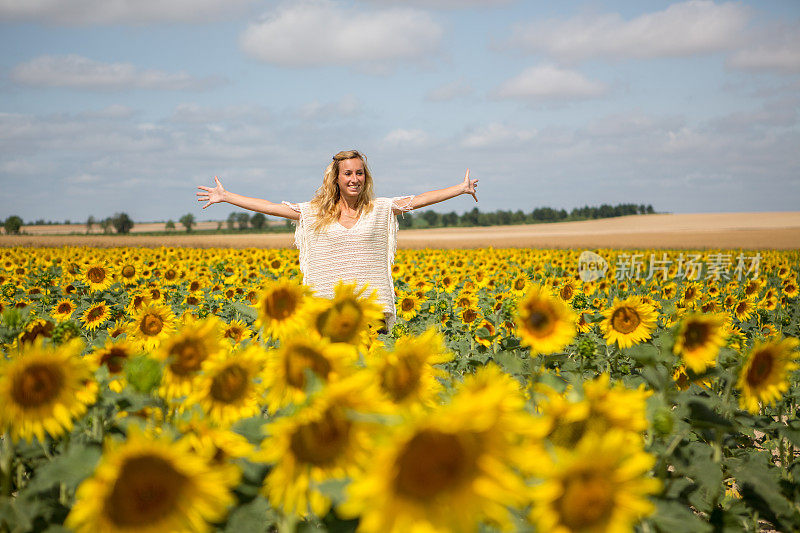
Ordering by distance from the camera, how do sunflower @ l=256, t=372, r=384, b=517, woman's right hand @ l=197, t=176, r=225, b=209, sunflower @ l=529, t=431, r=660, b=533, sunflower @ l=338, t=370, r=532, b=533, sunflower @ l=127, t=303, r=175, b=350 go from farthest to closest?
woman's right hand @ l=197, t=176, r=225, b=209 → sunflower @ l=127, t=303, r=175, b=350 → sunflower @ l=256, t=372, r=384, b=517 → sunflower @ l=529, t=431, r=660, b=533 → sunflower @ l=338, t=370, r=532, b=533

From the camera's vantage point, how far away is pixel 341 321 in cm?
206

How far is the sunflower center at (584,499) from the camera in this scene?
1.26 metres

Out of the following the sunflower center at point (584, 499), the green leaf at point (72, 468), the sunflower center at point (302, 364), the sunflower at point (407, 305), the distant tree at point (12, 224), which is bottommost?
the sunflower at point (407, 305)

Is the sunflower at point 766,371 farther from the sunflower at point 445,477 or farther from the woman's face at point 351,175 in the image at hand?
the woman's face at point 351,175

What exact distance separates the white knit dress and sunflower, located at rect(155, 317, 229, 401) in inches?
139

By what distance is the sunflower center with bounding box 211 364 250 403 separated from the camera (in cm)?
194

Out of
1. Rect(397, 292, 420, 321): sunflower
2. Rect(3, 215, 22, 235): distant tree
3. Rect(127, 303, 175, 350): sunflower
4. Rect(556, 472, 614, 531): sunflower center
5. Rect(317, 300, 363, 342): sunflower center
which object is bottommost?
Rect(397, 292, 420, 321): sunflower

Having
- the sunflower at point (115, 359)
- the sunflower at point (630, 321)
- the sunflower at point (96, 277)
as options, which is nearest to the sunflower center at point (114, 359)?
the sunflower at point (115, 359)

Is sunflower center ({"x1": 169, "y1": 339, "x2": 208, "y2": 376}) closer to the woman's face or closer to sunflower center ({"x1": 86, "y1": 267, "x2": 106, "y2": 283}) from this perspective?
the woman's face

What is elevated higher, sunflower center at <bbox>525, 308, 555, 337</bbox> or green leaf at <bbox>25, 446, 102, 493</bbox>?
sunflower center at <bbox>525, 308, 555, 337</bbox>

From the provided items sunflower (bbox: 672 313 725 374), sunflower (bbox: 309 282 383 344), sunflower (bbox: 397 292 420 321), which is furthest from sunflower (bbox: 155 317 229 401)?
sunflower (bbox: 397 292 420 321)

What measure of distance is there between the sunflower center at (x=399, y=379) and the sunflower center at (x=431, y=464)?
582mm

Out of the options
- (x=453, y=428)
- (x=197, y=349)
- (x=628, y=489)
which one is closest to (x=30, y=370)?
(x=197, y=349)

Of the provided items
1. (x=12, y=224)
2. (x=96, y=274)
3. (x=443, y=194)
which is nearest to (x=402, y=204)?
(x=443, y=194)
